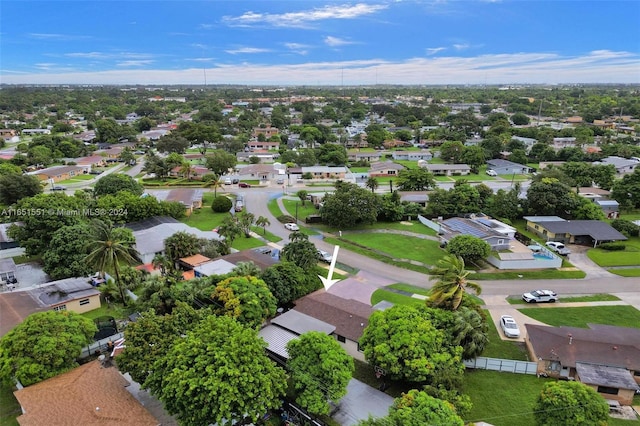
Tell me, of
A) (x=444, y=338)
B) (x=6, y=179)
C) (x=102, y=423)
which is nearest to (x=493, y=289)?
(x=444, y=338)

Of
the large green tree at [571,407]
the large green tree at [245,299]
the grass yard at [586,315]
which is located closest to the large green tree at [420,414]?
the large green tree at [571,407]

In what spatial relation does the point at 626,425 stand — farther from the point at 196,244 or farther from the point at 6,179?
the point at 6,179

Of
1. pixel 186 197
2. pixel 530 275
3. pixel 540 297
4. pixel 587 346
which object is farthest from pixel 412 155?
pixel 587 346

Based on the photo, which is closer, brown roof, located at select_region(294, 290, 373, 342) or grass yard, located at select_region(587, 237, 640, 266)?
brown roof, located at select_region(294, 290, 373, 342)

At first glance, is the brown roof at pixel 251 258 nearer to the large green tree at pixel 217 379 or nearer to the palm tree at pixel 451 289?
the palm tree at pixel 451 289

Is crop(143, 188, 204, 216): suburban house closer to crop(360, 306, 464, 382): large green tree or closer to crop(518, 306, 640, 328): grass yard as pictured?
crop(360, 306, 464, 382): large green tree

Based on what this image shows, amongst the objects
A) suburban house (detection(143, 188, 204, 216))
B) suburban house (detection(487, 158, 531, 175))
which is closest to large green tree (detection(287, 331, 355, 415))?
suburban house (detection(143, 188, 204, 216))
